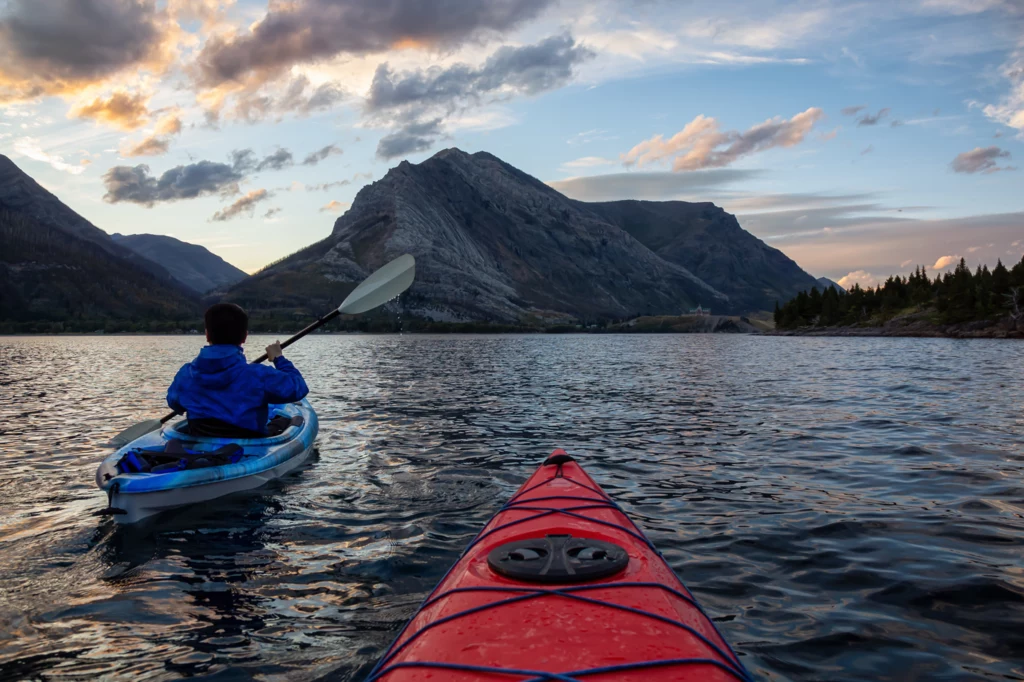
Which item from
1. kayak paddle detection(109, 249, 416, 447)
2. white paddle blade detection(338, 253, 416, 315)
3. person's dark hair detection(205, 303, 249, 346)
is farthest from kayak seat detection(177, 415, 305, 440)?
white paddle blade detection(338, 253, 416, 315)

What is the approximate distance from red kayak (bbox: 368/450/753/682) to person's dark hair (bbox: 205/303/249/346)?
6471 millimetres

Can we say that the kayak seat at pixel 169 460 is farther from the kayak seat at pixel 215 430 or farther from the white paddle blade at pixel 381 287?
the white paddle blade at pixel 381 287

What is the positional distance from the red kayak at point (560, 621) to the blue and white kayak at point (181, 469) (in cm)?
614

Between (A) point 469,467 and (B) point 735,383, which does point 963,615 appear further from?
(B) point 735,383

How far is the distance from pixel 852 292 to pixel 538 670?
188 meters

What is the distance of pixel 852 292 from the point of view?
6594 inches

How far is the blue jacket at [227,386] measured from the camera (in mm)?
10570

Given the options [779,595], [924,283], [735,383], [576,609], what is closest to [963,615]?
[779,595]

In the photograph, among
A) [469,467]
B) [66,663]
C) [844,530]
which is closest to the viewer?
[66,663]

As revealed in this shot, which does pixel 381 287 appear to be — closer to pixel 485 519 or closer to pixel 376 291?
pixel 376 291

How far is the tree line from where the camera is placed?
114375mm

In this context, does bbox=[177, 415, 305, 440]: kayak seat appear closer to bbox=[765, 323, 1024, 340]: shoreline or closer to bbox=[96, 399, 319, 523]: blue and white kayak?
bbox=[96, 399, 319, 523]: blue and white kayak

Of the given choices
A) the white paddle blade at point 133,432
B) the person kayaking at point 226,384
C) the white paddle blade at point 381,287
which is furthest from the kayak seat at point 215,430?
the white paddle blade at point 381,287

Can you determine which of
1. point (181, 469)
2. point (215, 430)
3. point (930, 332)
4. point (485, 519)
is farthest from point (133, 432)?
point (930, 332)
